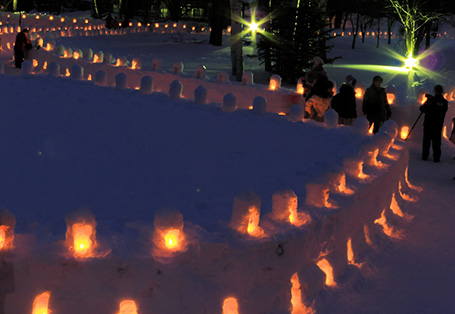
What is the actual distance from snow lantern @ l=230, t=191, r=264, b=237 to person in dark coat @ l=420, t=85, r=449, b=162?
640cm

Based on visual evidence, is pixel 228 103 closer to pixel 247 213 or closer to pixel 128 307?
pixel 247 213

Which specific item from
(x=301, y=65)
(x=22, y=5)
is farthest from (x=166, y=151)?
(x=22, y=5)

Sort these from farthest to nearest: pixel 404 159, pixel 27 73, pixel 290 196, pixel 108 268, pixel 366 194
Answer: pixel 27 73 → pixel 404 159 → pixel 366 194 → pixel 290 196 → pixel 108 268

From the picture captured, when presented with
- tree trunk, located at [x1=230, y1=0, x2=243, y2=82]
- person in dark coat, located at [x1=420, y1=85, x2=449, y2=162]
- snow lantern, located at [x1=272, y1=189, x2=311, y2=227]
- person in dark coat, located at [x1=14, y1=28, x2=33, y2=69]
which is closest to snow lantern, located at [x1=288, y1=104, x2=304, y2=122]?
person in dark coat, located at [x1=420, y1=85, x2=449, y2=162]

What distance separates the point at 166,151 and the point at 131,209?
1922 millimetres

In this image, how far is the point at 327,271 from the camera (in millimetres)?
5047

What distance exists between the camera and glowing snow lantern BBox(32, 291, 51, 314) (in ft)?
12.8

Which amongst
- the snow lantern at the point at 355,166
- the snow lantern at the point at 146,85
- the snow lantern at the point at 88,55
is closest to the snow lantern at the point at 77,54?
the snow lantern at the point at 88,55

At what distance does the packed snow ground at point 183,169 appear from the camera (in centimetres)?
499

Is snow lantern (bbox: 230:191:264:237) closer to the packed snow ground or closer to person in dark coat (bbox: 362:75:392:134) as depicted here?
the packed snow ground

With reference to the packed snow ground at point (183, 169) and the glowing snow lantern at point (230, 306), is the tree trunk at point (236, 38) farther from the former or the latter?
the glowing snow lantern at point (230, 306)

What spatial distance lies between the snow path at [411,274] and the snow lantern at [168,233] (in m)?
1.34

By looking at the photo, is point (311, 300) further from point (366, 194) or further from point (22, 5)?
point (22, 5)

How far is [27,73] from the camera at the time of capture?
36.7 ft
